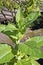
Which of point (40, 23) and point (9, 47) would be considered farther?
point (40, 23)

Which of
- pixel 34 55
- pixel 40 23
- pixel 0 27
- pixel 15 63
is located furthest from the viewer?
pixel 40 23

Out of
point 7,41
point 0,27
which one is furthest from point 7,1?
point 7,41

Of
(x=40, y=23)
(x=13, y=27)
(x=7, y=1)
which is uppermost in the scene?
(x=13, y=27)

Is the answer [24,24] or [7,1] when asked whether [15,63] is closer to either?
[24,24]
